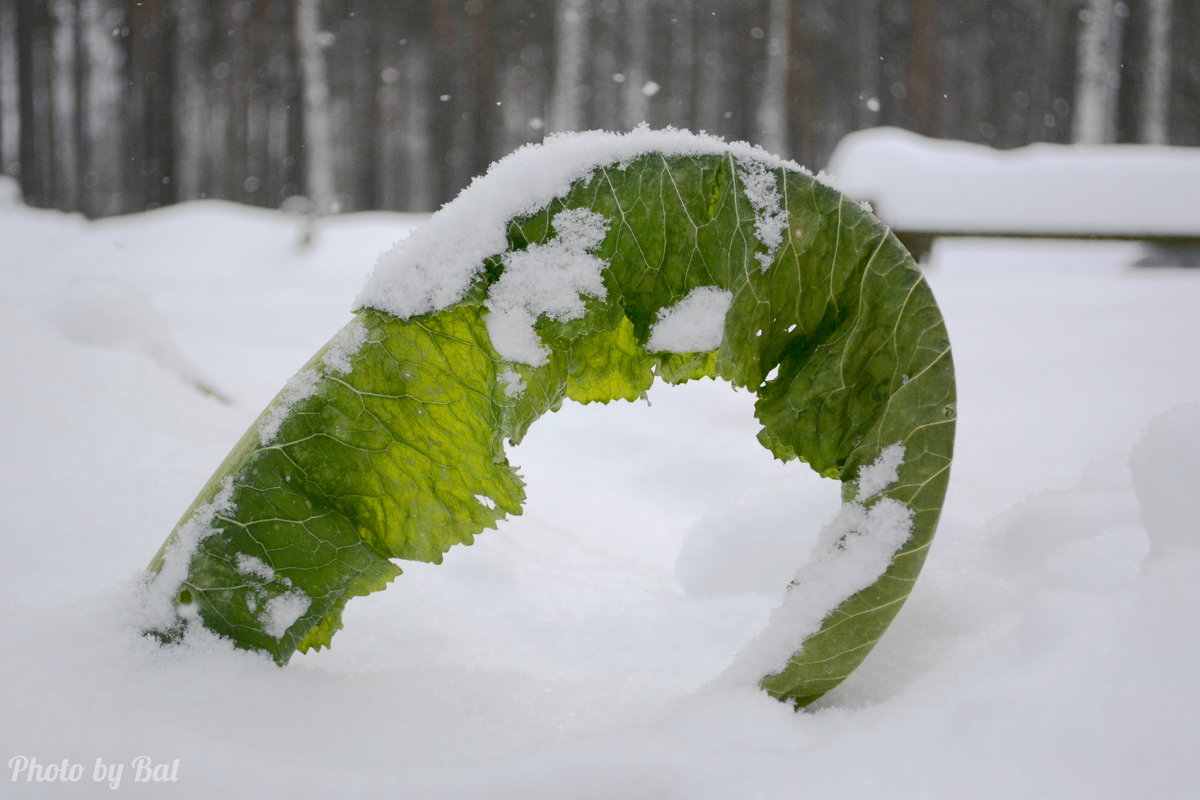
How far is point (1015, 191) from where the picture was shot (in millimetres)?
6172

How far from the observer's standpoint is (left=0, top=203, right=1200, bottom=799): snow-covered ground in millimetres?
818

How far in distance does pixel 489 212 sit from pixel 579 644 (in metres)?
0.74

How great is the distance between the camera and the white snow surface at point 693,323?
101 centimetres

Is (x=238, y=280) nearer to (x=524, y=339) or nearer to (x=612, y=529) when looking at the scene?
(x=612, y=529)

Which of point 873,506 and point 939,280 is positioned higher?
point 873,506

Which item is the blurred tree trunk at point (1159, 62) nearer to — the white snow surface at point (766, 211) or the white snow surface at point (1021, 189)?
the white snow surface at point (1021, 189)

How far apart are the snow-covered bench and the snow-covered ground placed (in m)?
3.77

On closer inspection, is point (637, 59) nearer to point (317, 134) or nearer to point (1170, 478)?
point (317, 134)

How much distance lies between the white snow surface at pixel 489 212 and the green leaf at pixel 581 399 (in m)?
0.01

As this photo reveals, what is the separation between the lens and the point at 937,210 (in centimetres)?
610

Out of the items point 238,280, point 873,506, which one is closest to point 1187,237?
point 873,506

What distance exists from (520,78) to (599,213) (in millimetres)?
18401

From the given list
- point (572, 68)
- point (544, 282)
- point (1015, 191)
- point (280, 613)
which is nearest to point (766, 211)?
point (544, 282)

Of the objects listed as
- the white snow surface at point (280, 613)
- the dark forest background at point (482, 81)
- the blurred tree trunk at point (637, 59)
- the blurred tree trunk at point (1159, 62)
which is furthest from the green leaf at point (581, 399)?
the blurred tree trunk at point (637, 59)
